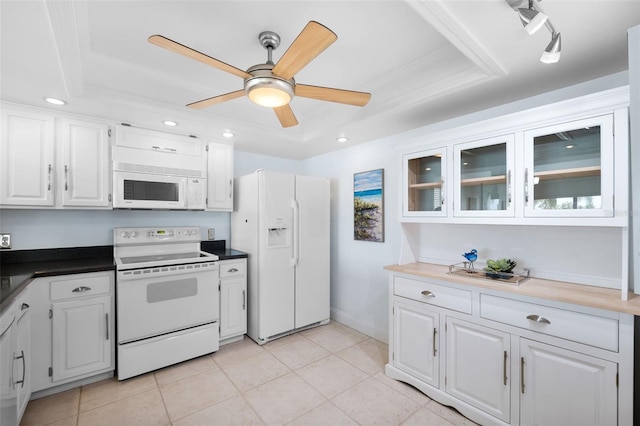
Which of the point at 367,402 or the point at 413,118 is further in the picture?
the point at 413,118

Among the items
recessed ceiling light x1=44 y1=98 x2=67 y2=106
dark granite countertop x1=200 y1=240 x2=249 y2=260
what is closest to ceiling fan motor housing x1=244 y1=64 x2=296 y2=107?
recessed ceiling light x1=44 y1=98 x2=67 y2=106

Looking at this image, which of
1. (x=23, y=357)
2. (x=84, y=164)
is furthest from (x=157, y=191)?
(x=23, y=357)

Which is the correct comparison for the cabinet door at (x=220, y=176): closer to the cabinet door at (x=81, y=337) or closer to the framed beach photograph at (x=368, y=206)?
the cabinet door at (x=81, y=337)

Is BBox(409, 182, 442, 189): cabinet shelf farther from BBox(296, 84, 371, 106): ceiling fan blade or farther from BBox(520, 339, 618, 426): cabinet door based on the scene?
BBox(520, 339, 618, 426): cabinet door

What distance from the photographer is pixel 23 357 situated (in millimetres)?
1872

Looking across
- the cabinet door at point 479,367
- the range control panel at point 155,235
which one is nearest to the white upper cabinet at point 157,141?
the range control panel at point 155,235

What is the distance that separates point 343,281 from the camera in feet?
12.2

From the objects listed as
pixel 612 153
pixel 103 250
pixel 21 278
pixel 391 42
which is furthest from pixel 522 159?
pixel 103 250

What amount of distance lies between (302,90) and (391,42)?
0.74 m

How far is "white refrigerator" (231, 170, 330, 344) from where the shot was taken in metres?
3.12

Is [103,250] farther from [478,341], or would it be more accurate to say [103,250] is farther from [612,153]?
[612,153]

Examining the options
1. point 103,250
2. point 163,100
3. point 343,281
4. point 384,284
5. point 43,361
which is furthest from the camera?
point 343,281

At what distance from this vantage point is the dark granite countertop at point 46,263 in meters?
1.93

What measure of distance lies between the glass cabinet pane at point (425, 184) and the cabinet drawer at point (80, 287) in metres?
2.68
